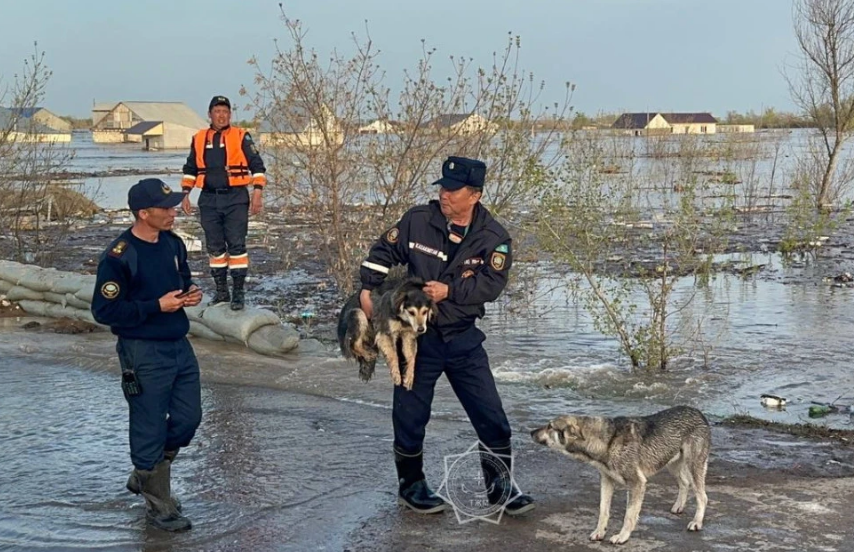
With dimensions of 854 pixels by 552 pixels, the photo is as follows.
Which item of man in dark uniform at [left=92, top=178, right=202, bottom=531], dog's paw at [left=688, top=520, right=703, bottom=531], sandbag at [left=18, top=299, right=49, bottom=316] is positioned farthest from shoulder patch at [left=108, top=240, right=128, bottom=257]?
sandbag at [left=18, top=299, right=49, bottom=316]

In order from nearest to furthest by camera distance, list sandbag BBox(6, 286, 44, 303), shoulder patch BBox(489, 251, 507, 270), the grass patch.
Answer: shoulder patch BBox(489, 251, 507, 270) < the grass patch < sandbag BBox(6, 286, 44, 303)

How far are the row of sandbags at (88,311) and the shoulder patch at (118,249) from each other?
4.04 metres

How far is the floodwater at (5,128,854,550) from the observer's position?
511 cm

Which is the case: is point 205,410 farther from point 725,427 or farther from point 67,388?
point 725,427

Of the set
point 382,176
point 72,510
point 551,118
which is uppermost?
point 551,118

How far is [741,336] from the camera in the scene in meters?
11.0

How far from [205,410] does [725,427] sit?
3.95 m

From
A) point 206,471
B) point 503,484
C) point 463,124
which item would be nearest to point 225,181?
point 463,124

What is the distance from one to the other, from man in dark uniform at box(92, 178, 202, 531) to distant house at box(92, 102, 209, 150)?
301ft

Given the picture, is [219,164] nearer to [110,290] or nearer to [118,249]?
[118,249]

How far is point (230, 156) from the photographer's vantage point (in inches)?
348

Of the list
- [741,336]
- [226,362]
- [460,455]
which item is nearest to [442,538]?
[460,455]

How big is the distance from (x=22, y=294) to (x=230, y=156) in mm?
3996

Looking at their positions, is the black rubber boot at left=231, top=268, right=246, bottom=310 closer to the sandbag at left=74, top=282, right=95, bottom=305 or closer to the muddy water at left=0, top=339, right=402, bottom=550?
the muddy water at left=0, top=339, right=402, bottom=550
